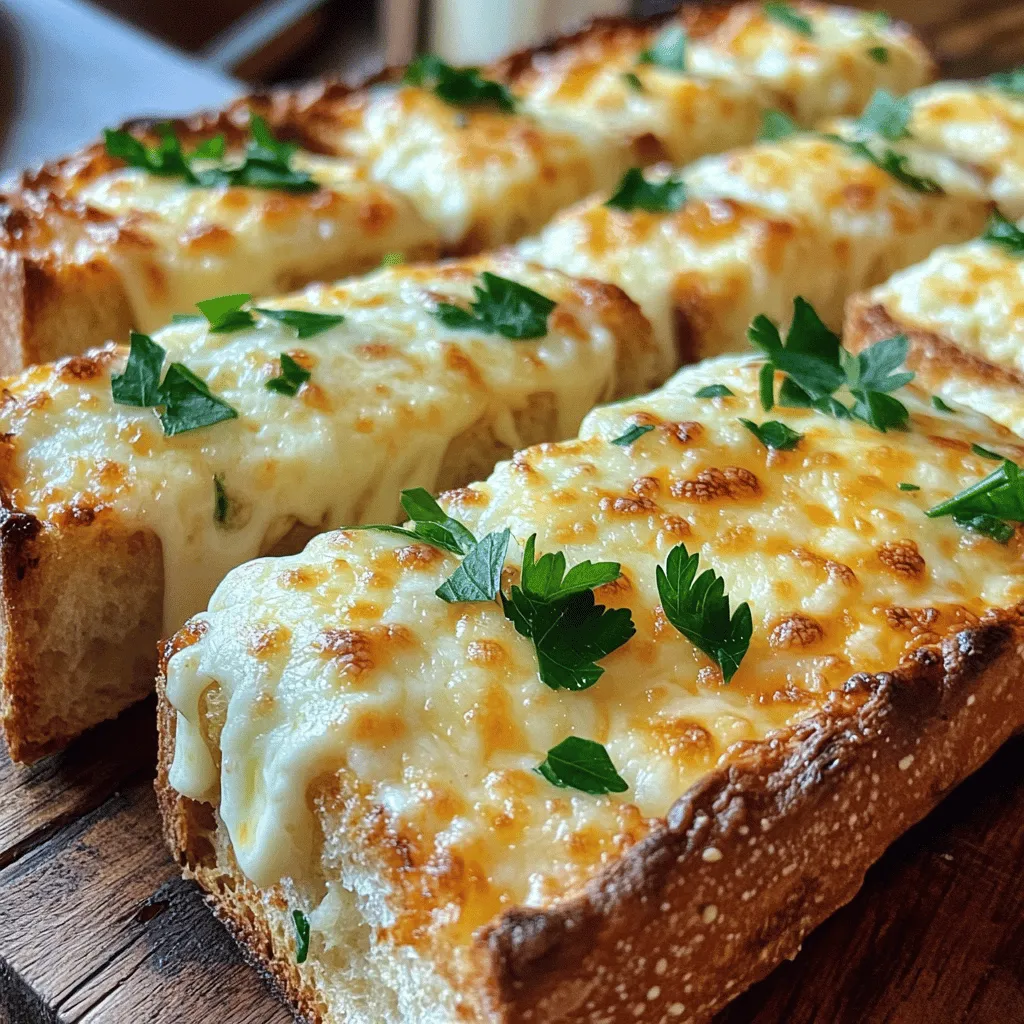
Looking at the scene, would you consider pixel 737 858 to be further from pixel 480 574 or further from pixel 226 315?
pixel 226 315

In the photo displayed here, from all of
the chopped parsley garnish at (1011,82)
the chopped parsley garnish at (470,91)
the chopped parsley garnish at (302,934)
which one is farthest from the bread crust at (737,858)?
the chopped parsley garnish at (1011,82)

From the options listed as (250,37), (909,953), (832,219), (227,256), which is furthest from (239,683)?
(250,37)

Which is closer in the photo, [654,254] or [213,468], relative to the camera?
[213,468]

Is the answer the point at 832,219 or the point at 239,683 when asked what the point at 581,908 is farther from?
the point at 832,219

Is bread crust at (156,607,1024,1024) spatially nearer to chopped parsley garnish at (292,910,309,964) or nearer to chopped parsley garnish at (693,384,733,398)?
chopped parsley garnish at (292,910,309,964)

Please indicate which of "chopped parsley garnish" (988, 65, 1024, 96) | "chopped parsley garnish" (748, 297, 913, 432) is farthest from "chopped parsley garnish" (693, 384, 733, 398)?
"chopped parsley garnish" (988, 65, 1024, 96)

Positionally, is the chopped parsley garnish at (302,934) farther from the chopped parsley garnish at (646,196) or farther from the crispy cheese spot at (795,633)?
the chopped parsley garnish at (646,196)
